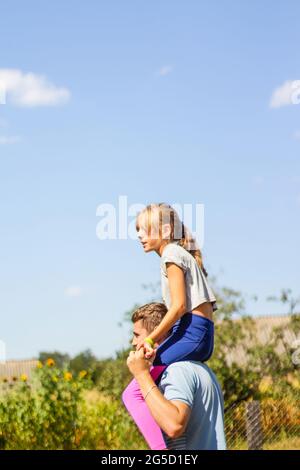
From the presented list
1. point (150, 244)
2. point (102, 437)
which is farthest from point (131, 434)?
point (150, 244)

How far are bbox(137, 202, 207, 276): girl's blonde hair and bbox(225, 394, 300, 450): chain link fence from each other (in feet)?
21.9

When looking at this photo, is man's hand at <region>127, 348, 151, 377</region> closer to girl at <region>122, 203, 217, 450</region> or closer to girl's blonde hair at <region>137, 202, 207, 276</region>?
girl at <region>122, 203, 217, 450</region>

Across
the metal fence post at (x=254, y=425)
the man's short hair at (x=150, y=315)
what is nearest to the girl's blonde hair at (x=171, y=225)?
the man's short hair at (x=150, y=315)

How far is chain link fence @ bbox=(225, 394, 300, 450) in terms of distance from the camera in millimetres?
9469

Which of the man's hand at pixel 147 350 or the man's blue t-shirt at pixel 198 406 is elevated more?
the man's hand at pixel 147 350

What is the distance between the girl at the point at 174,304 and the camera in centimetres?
266

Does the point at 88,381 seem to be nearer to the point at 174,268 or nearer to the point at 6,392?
the point at 6,392

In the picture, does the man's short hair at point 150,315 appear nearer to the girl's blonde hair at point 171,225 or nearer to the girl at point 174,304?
the girl at point 174,304

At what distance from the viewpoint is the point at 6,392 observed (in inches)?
386

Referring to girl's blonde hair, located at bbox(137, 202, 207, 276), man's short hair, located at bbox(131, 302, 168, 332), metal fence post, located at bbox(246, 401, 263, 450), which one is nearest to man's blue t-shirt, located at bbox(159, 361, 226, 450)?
man's short hair, located at bbox(131, 302, 168, 332)

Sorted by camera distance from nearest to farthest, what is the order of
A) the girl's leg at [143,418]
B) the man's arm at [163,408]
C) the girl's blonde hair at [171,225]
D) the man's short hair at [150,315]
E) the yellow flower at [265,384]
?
1. the man's arm at [163,408]
2. the girl's leg at [143,418]
3. the man's short hair at [150,315]
4. the girl's blonde hair at [171,225]
5. the yellow flower at [265,384]

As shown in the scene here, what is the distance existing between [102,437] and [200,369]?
26.2 ft

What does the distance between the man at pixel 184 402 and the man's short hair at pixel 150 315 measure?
0.23 metres

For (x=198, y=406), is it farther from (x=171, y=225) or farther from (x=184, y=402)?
(x=171, y=225)
